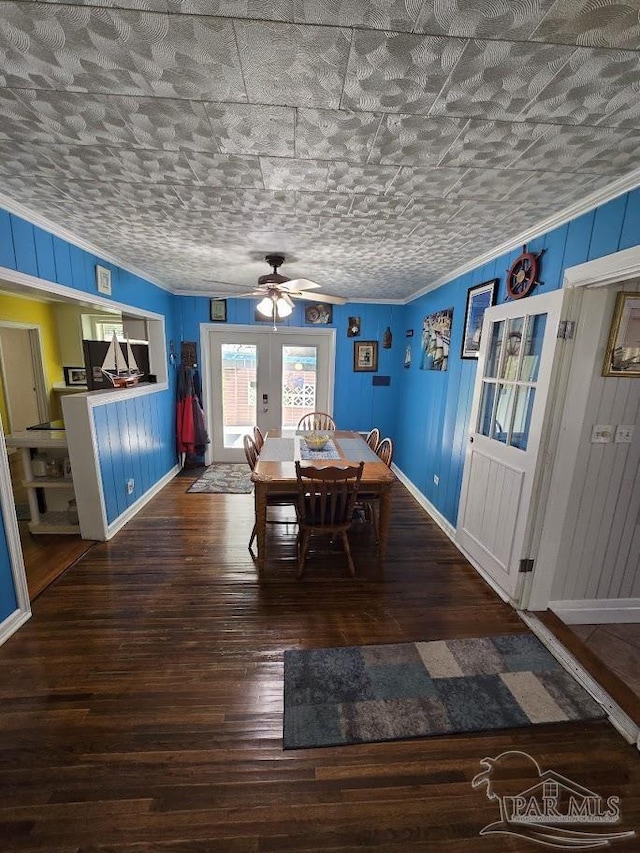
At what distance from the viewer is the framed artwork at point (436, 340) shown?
134 inches

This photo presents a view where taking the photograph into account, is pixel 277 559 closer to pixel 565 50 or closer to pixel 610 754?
pixel 610 754

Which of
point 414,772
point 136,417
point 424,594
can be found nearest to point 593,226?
point 424,594

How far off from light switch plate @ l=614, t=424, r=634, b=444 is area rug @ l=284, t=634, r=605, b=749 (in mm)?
1261

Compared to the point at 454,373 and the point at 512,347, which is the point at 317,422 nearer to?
the point at 454,373

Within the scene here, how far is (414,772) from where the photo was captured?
4.25 ft

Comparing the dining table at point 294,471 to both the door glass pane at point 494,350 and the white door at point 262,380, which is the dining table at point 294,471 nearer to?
the door glass pane at point 494,350

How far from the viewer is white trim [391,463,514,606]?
2357 millimetres

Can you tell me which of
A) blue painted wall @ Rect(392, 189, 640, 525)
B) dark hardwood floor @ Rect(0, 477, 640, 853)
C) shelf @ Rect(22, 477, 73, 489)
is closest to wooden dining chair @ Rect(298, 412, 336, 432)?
blue painted wall @ Rect(392, 189, 640, 525)

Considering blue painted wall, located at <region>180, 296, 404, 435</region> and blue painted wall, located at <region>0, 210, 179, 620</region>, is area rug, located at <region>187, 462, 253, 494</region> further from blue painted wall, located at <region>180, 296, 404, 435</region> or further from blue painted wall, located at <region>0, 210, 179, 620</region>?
blue painted wall, located at <region>180, 296, 404, 435</region>

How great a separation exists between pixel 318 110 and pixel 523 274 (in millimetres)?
1737

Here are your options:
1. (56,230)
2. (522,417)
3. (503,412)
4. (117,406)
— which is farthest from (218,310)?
(522,417)

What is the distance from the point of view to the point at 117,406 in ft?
10.1

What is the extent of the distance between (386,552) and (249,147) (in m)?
2.80

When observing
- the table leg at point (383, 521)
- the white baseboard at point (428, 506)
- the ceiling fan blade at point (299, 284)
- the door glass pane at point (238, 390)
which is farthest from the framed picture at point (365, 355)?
the table leg at point (383, 521)
